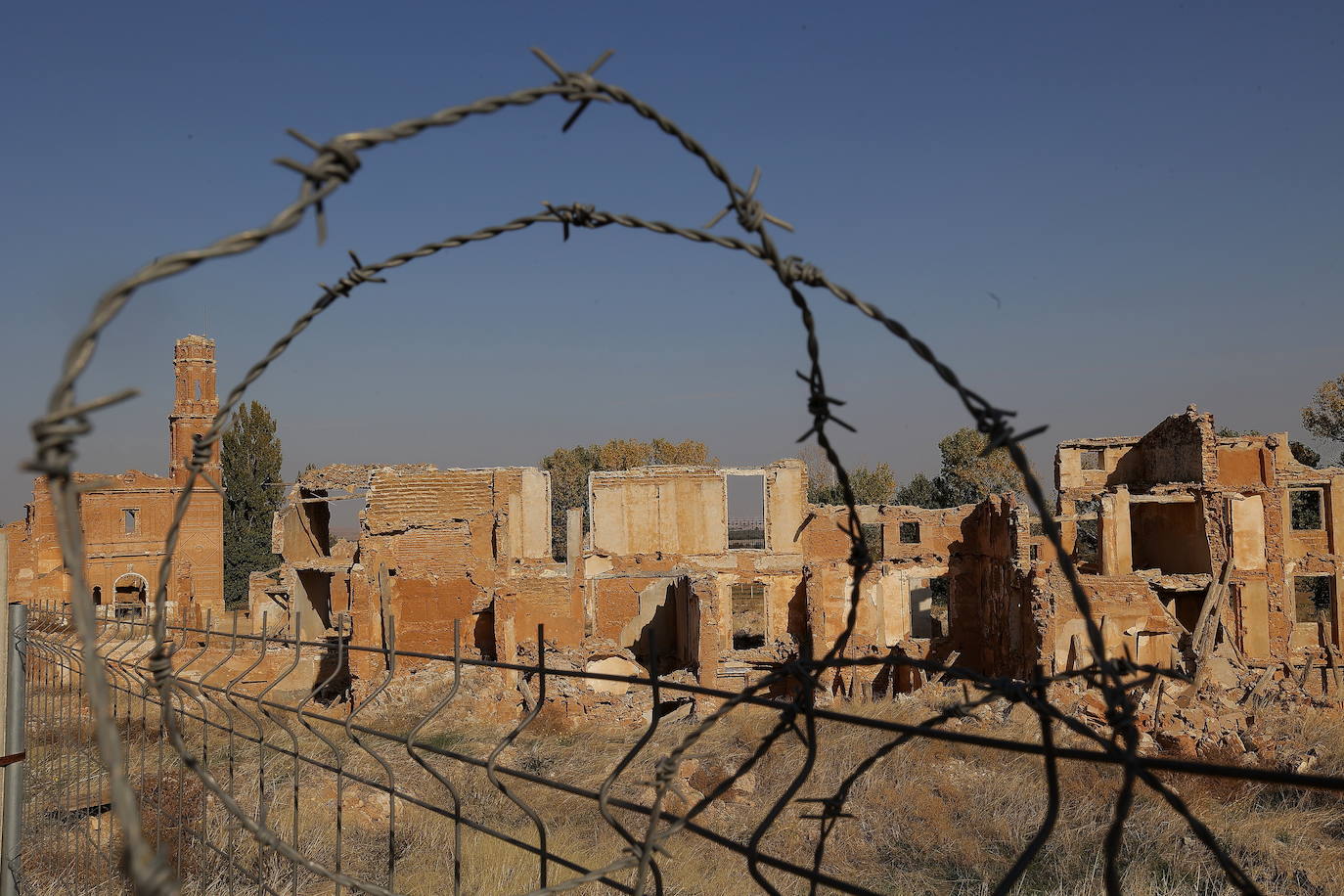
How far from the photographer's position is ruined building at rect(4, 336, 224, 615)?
3053 centimetres

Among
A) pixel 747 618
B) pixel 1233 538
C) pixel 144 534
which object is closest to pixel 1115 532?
pixel 1233 538

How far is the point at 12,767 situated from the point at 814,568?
1726cm

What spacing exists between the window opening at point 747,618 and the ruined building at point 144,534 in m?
18.1

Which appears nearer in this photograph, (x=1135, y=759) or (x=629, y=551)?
(x=1135, y=759)

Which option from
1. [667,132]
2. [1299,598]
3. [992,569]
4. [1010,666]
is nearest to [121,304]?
[667,132]

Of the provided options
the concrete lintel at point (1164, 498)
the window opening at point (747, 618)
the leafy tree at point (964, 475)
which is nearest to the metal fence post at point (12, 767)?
the window opening at point (747, 618)

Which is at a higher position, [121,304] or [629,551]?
[121,304]

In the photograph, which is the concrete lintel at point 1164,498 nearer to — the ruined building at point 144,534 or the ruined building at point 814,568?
the ruined building at point 814,568

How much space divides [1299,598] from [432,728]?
101ft

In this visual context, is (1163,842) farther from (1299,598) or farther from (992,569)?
(1299,598)

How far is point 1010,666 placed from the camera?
20.0 m

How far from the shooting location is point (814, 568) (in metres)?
19.9

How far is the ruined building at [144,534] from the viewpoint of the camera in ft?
100

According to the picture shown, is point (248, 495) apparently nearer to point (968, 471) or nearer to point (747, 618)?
point (747, 618)
